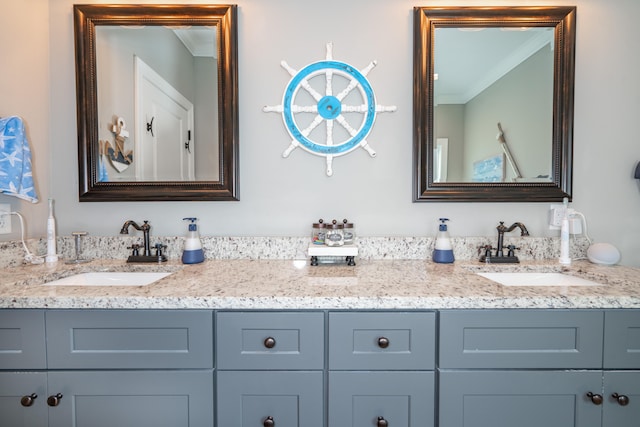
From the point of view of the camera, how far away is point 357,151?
1.47 m

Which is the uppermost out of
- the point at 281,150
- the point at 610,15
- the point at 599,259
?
the point at 610,15

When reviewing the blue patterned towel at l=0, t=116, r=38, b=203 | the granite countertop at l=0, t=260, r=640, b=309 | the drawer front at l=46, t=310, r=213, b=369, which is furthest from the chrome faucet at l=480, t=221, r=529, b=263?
the blue patterned towel at l=0, t=116, r=38, b=203

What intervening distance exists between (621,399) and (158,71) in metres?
2.14

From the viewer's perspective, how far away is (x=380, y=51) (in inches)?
57.2

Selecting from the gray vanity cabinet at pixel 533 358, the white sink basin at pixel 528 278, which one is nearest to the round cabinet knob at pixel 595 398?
the gray vanity cabinet at pixel 533 358

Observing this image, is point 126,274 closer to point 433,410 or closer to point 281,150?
point 281,150

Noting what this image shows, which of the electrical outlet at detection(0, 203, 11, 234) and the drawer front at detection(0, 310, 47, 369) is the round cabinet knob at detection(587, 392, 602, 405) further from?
the electrical outlet at detection(0, 203, 11, 234)

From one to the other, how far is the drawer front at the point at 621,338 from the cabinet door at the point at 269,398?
86 cm

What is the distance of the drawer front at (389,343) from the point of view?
2.91 feet

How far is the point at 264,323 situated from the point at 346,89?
1.11 metres

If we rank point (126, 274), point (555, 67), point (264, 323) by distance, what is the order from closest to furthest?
point (264, 323) → point (126, 274) → point (555, 67)

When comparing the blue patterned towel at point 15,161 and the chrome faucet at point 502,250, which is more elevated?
the blue patterned towel at point 15,161

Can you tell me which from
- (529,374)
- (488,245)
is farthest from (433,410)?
(488,245)

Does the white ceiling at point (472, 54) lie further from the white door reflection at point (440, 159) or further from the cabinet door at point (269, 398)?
the cabinet door at point (269, 398)
